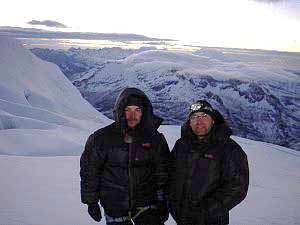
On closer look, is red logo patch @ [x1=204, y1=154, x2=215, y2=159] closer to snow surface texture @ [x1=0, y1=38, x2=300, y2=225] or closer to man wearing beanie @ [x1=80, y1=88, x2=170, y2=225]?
man wearing beanie @ [x1=80, y1=88, x2=170, y2=225]

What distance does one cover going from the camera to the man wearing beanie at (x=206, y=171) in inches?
154

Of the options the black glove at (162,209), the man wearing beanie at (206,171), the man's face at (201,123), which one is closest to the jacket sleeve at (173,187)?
the man wearing beanie at (206,171)

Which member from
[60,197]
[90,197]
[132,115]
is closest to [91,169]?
[90,197]

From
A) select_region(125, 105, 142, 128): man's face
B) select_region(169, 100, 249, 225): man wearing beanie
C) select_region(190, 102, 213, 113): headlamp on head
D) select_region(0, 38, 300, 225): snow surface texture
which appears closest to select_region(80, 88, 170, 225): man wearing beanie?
select_region(125, 105, 142, 128): man's face

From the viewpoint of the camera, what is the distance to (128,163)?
423 cm

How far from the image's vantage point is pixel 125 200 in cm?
427

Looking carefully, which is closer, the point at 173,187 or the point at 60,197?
the point at 173,187

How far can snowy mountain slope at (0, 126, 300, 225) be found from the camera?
23.4 ft

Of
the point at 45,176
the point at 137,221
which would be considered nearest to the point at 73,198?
the point at 45,176

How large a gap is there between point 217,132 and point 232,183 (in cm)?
55

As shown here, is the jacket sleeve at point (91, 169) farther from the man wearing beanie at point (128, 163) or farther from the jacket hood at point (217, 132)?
the jacket hood at point (217, 132)

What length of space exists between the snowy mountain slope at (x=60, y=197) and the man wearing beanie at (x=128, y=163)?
2764 millimetres

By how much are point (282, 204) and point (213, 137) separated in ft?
27.4

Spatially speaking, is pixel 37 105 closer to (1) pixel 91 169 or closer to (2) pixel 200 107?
(1) pixel 91 169
